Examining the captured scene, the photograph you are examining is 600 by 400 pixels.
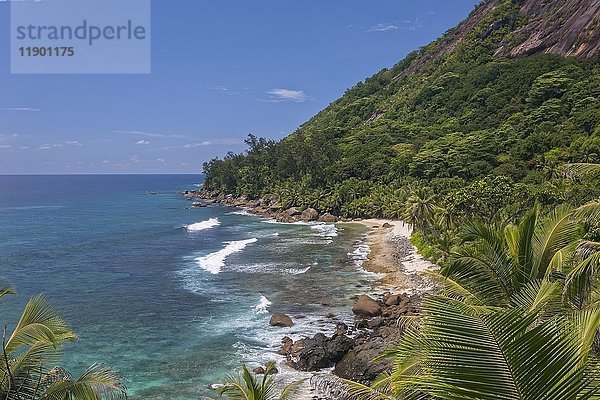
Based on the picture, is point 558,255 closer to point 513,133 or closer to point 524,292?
point 524,292

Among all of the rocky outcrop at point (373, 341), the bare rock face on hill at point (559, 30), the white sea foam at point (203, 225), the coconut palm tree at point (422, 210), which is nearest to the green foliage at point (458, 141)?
the bare rock face on hill at point (559, 30)

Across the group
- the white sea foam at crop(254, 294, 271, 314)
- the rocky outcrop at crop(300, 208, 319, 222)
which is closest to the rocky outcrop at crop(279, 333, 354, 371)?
the white sea foam at crop(254, 294, 271, 314)

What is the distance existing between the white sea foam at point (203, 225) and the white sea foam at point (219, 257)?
15.6 metres

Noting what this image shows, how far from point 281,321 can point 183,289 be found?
13781mm

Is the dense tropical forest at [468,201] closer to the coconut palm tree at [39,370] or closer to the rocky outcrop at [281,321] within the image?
the coconut palm tree at [39,370]

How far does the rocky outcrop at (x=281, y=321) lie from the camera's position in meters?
30.7

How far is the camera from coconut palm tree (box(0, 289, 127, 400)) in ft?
31.0

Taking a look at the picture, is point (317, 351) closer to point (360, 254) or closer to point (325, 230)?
point (360, 254)

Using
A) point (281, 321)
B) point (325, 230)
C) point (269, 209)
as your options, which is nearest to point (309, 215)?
point (325, 230)

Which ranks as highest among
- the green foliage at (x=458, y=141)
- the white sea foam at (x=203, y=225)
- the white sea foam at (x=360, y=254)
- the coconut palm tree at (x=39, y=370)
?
the green foliage at (x=458, y=141)

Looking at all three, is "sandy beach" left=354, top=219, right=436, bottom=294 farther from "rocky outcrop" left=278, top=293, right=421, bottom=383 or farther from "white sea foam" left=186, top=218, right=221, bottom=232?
"white sea foam" left=186, top=218, right=221, bottom=232

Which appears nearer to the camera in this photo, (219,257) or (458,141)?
(219,257)

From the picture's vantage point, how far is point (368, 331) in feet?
94.5

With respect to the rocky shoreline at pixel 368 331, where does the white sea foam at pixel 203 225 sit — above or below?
above
